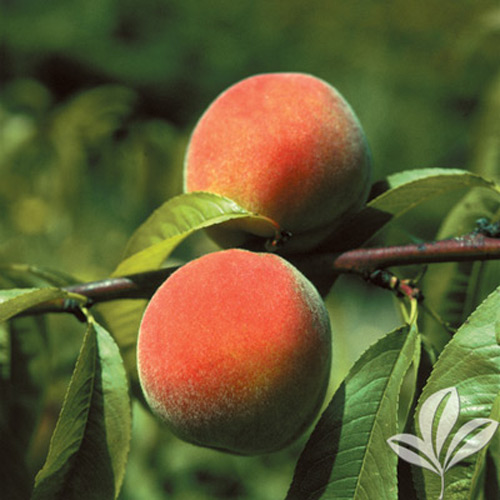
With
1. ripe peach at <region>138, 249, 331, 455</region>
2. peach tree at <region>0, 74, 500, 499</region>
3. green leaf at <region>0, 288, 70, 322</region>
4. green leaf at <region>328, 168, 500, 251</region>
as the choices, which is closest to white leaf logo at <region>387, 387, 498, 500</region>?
peach tree at <region>0, 74, 500, 499</region>

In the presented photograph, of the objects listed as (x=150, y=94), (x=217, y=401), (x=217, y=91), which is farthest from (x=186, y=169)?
(x=150, y=94)

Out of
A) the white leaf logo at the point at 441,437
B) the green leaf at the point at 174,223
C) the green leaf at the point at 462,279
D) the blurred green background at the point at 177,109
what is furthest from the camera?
the blurred green background at the point at 177,109

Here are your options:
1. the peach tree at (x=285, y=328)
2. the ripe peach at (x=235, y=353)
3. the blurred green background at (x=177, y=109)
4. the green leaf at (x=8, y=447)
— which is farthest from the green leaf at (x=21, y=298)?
the blurred green background at (x=177, y=109)

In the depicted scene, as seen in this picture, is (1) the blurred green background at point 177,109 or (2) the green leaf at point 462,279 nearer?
(2) the green leaf at point 462,279

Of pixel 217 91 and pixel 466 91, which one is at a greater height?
pixel 466 91

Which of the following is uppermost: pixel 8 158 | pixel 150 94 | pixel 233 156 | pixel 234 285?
pixel 233 156

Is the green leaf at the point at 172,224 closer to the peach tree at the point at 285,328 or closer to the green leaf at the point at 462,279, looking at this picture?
the peach tree at the point at 285,328

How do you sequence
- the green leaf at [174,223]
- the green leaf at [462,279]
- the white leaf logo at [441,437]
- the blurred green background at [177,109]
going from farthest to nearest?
the blurred green background at [177,109]
the green leaf at [462,279]
the green leaf at [174,223]
the white leaf logo at [441,437]

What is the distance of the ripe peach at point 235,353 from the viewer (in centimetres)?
70

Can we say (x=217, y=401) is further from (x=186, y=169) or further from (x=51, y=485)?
(x=186, y=169)

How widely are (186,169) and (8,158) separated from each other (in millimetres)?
904

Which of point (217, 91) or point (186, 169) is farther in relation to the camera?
point (217, 91)

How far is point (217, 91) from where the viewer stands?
13.0ft

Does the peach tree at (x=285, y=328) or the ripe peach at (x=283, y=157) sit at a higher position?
the ripe peach at (x=283, y=157)
